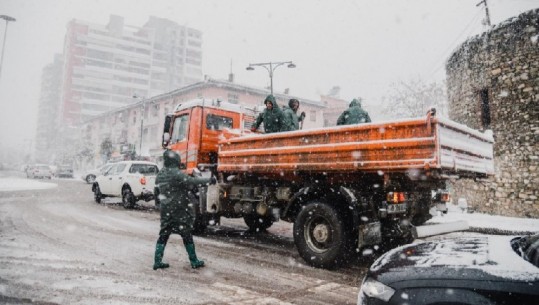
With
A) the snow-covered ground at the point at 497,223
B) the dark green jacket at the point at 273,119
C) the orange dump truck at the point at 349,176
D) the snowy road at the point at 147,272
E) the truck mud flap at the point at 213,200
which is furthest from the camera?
the snow-covered ground at the point at 497,223

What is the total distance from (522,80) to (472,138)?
882 centimetres

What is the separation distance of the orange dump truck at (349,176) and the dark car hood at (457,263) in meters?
1.51

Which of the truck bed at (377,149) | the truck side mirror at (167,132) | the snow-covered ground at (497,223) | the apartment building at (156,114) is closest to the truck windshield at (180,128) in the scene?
the truck side mirror at (167,132)

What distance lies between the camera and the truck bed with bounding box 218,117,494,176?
4.59 metres

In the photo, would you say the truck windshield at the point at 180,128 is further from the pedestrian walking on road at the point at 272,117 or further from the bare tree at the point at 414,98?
the bare tree at the point at 414,98

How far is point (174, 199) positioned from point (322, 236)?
2310mm

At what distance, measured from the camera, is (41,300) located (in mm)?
3943

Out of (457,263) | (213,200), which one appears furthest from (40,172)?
(457,263)

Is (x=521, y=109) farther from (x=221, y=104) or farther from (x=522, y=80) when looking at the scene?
(x=221, y=104)

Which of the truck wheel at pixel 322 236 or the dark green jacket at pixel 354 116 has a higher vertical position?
the dark green jacket at pixel 354 116

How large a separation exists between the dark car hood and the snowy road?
1.45m

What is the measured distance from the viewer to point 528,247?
2717 mm

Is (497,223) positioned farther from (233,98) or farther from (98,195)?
(233,98)

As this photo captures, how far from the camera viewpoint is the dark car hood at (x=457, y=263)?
227cm
